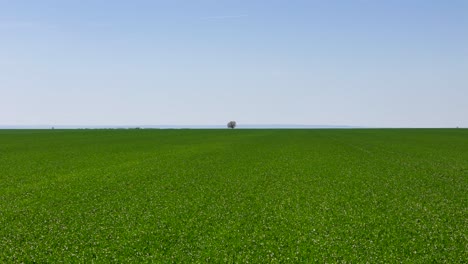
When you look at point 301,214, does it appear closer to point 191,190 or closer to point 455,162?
point 191,190

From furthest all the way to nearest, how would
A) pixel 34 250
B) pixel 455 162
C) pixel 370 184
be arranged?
pixel 455 162
pixel 370 184
pixel 34 250

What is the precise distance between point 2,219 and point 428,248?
12.8 m

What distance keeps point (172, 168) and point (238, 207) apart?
12.1 m

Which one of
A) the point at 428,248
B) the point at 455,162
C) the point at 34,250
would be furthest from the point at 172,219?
the point at 455,162

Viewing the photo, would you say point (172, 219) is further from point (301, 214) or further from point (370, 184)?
point (370, 184)

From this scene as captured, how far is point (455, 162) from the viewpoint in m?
28.8

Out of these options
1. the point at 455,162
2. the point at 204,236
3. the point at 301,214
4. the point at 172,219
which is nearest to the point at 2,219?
the point at 172,219

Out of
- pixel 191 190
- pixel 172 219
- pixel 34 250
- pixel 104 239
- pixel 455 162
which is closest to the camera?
pixel 34 250

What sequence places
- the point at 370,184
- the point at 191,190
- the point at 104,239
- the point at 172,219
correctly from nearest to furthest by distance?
the point at 104,239 → the point at 172,219 → the point at 191,190 → the point at 370,184

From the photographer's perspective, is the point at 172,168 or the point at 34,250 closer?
the point at 34,250

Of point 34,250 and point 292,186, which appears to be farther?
point 292,186

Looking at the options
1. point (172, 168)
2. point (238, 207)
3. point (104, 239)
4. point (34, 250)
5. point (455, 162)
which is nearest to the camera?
point (34, 250)

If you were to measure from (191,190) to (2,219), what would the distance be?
24.5ft

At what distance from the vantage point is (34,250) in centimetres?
959
